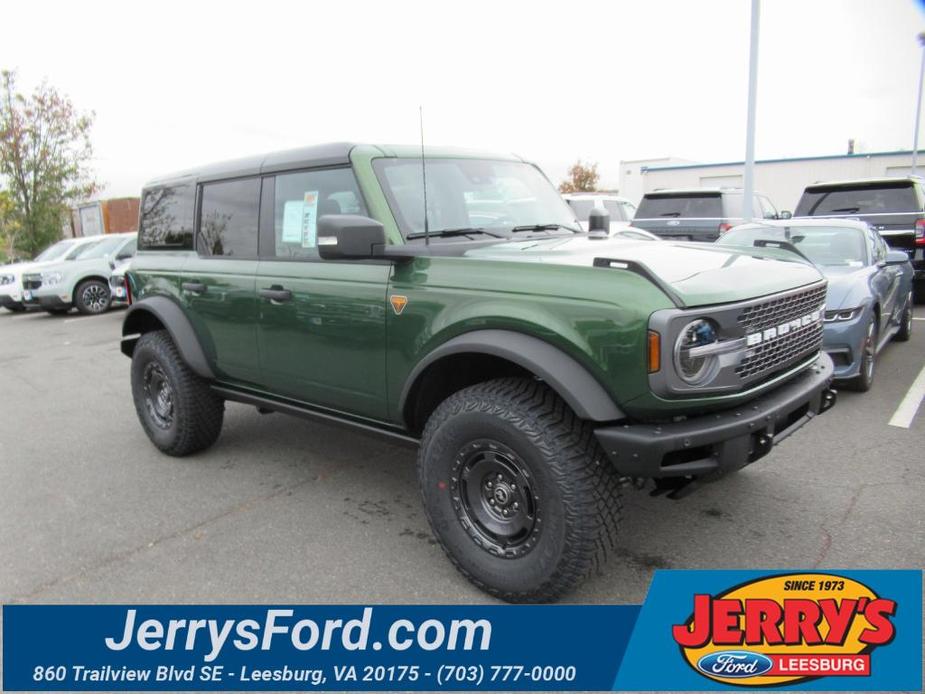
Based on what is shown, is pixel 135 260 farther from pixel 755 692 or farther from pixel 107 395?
pixel 755 692

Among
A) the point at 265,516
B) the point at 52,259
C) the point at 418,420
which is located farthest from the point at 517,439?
the point at 52,259

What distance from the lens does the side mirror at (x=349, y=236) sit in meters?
3.05

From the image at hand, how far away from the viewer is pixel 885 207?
976 cm

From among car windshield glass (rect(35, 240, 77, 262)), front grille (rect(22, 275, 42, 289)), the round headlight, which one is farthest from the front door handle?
car windshield glass (rect(35, 240, 77, 262))

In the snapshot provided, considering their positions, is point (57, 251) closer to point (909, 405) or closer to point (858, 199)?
point (858, 199)

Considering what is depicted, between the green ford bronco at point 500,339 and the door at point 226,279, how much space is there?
0.02 meters

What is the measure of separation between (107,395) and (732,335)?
6445 millimetres

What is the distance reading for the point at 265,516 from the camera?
→ 3939mm

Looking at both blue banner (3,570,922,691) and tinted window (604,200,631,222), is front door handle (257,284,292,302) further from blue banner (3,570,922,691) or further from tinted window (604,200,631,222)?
tinted window (604,200,631,222)

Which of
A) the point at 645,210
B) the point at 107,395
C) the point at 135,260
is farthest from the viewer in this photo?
the point at 645,210

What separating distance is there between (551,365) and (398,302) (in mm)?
911

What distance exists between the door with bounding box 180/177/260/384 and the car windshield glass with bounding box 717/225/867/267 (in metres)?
4.32

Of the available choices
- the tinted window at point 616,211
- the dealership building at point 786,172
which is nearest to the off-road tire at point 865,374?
the tinted window at point 616,211

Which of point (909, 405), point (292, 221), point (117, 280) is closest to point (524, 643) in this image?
point (292, 221)
